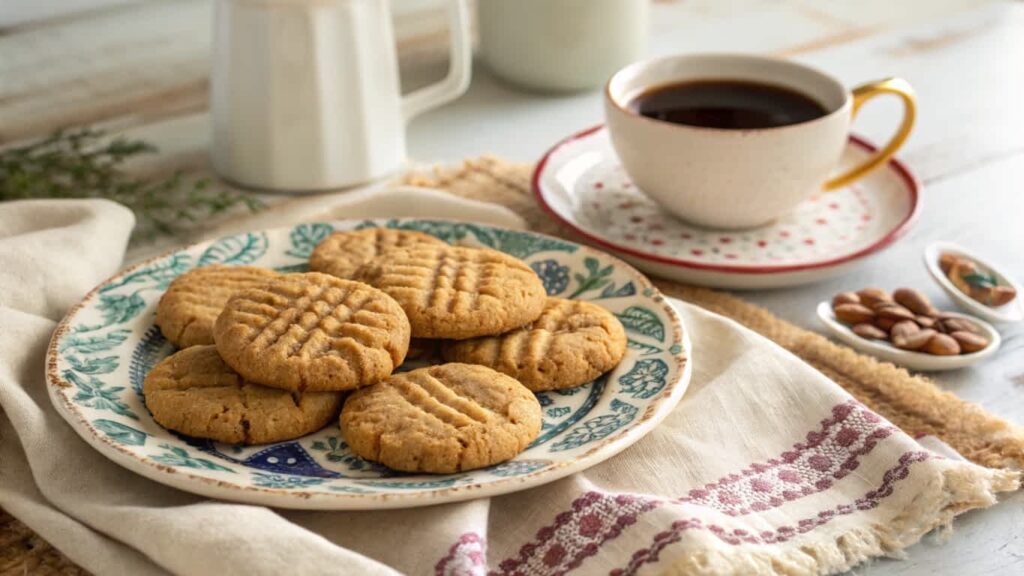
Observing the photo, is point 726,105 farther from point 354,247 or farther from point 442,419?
point 442,419

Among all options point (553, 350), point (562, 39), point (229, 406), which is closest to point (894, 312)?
point (553, 350)

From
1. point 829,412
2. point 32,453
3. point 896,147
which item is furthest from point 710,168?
point 32,453

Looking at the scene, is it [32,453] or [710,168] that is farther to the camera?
[710,168]

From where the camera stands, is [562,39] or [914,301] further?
[562,39]

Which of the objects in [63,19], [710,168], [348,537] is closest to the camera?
[348,537]

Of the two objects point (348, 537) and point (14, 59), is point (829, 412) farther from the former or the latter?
point (14, 59)

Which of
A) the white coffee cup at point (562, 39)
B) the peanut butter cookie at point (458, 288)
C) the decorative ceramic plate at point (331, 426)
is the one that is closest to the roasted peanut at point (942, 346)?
the decorative ceramic plate at point (331, 426)

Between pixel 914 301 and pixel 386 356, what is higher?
pixel 386 356
